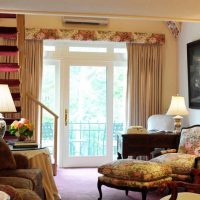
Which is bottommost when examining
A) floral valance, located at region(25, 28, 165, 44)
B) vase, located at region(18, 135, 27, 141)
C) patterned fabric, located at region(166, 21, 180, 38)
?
vase, located at region(18, 135, 27, 141)

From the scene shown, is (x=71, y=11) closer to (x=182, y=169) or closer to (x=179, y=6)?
(x=179, y=6)

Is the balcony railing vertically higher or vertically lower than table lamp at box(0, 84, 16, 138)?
lower

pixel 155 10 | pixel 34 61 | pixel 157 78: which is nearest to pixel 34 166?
pixel 155 10

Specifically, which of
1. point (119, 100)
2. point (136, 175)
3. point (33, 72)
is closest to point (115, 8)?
point (136, 175)

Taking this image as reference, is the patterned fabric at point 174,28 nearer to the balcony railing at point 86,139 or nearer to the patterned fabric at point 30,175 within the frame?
the balcony railing at point 86,139

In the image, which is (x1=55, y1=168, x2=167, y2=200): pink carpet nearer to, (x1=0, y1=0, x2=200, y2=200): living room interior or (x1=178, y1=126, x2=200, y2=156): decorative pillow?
(x1=0, y1=0, x2=200, y2=200): living room interior

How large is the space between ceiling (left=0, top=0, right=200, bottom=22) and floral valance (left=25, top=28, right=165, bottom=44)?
193 cm

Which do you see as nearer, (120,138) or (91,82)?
(120,138)

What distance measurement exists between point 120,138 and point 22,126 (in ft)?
5.61

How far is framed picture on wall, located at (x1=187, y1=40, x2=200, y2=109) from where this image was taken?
5914 millimetres

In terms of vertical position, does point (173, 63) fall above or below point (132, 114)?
above

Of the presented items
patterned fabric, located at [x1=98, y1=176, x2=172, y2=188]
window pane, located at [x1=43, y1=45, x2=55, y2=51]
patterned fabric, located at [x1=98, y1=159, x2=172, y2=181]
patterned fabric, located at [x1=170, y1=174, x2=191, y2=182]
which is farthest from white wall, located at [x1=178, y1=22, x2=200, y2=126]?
window pane, located at [x1=43, y1=45, x2=55, y2=51]

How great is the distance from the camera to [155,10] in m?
A: 4.22

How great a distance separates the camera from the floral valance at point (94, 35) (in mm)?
6320
